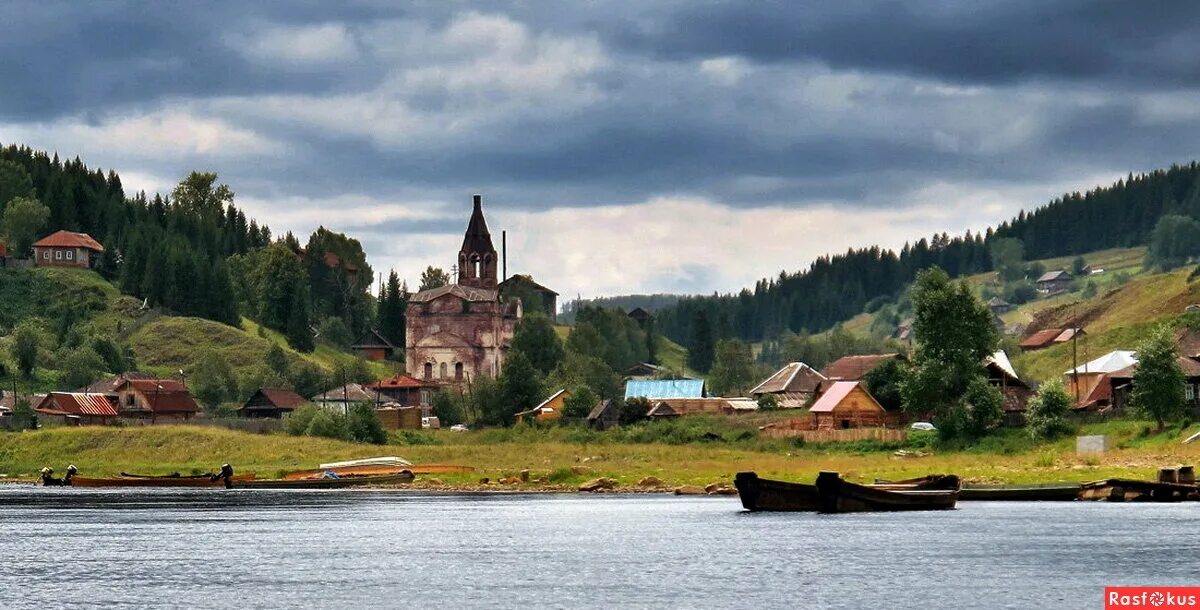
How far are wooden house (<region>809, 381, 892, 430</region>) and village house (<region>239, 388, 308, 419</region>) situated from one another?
5445cm

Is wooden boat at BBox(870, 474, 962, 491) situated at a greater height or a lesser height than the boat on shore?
Result: lesser

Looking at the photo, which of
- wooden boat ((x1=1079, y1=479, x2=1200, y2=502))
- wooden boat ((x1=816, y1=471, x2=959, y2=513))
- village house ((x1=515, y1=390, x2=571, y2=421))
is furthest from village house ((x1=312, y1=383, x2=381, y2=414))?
wooden boat ((x1=1079, y1=479, x2=1200, y2=502))

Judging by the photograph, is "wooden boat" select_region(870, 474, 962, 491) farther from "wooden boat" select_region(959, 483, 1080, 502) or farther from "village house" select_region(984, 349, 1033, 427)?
"village house" select_region(984, 349, 1033, 427)

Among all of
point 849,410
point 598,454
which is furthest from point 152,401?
point 849,410

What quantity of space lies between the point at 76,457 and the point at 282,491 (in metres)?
30.8

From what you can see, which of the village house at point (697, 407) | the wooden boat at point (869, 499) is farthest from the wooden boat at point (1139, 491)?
the village house at point (697, 407)

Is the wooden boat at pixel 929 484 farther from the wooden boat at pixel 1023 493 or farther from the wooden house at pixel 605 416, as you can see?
the wooden house at pixel 605 416

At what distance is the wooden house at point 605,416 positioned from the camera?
534 feet

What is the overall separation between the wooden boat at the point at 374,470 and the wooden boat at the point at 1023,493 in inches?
1611

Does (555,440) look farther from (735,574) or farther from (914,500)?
(735,574)

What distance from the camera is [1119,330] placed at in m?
191

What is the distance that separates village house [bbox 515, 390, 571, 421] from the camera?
164500 millimetres

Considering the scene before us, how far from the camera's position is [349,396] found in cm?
18288

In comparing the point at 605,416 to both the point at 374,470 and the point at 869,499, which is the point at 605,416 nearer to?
the point at 374,470
